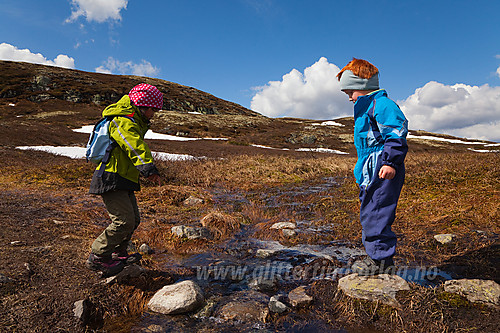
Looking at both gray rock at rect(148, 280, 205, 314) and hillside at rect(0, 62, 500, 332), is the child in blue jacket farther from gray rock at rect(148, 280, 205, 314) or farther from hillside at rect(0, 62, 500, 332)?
gray rock at rect(148, 280, 205, 314)

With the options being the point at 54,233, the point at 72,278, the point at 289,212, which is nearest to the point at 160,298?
the point at 72,278

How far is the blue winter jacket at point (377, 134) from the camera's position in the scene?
2.82 meters

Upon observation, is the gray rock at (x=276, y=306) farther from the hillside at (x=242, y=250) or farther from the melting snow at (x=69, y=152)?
the melting snow at (x=69, y=152)

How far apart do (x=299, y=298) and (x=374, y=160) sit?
68.7 inches

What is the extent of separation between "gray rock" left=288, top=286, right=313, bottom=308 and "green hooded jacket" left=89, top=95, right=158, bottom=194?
201 centimetres

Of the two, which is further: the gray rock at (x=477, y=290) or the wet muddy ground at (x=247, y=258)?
the gray rock at (x=477, y=290)

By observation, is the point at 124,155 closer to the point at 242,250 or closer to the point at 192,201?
the point at 242,250

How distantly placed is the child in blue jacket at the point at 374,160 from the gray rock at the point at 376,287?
0.52 feet

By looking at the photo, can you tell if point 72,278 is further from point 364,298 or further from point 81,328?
point 364,298

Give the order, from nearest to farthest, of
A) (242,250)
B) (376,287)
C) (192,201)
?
(376,287) → (242,250) → (192,201)

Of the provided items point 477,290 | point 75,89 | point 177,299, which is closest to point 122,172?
point 177,299

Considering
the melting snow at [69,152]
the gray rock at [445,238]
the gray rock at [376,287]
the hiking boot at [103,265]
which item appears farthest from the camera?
the melting snow at [69,152]

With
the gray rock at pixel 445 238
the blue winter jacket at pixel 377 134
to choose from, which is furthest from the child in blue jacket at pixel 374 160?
the gray rock at pixel 445 238

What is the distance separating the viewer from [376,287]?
2.91 meters
